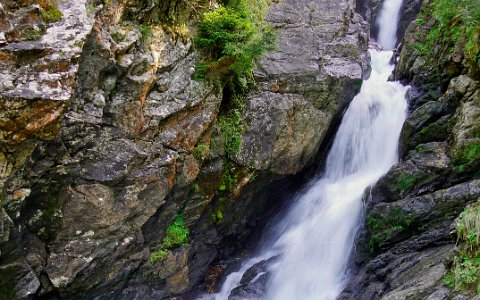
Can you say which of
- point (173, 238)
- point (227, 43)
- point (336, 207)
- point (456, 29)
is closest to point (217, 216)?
point (173, 238)

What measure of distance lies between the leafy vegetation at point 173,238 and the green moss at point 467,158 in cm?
625

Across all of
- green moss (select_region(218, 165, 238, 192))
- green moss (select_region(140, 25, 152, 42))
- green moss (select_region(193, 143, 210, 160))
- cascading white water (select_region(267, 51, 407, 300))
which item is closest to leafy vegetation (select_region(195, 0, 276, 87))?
green moss (select_region(140, 25, 152, 42))

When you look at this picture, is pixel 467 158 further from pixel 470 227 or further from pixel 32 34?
pixel 32 34

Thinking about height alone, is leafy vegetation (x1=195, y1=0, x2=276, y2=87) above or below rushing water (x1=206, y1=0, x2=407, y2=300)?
above

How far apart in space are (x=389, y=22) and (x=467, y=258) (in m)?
15.5

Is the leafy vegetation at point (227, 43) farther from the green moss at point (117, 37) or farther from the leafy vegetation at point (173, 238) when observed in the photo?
the leafy vegetation at point (173, 238)

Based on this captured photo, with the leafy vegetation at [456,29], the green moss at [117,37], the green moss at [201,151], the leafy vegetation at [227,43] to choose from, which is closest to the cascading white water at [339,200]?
the leafy vegetation at [456,29]

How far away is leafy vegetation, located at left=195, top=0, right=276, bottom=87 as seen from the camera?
29.2 feet

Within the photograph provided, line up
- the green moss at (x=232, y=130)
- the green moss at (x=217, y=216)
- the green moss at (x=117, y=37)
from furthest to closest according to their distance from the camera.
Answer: the green moss at (x=217, y=216), the green moss at (x=232, y=130), the green moss at (x=117, y=37)

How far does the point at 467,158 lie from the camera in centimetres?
805

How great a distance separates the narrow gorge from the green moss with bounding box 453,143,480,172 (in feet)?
0.12

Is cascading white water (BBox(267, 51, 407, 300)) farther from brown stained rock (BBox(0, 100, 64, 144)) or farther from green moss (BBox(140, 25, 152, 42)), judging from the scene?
brown stained rock (BBox(0, 100, 64, 144))

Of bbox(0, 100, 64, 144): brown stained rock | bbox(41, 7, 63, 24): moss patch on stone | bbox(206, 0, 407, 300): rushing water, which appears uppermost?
bbox(41, 7, 63, 24): moss patch on stone

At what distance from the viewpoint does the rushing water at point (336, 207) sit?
364 inches
